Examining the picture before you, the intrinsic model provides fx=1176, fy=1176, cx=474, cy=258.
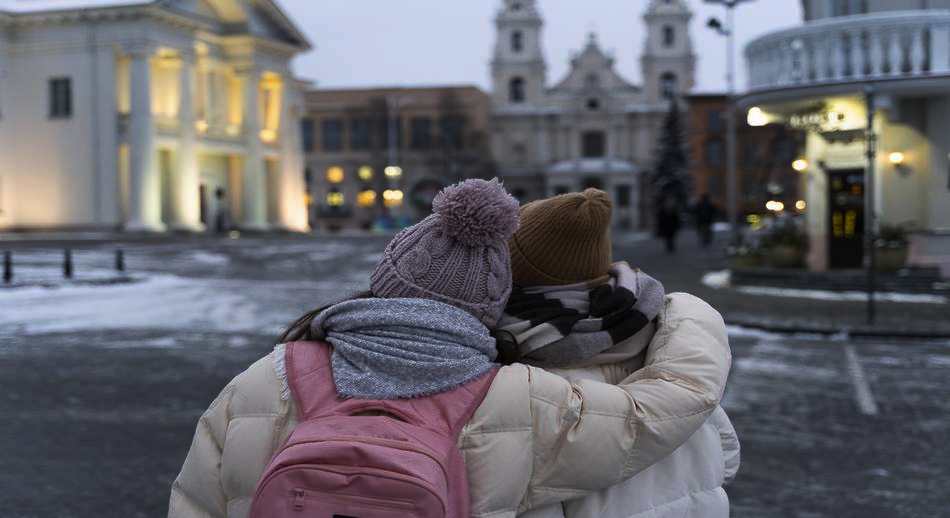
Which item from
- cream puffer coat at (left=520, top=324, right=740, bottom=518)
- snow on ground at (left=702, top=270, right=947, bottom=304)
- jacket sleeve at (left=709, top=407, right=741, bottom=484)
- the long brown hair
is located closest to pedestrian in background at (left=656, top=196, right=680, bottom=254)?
snow on ground at (left=702, top=270, right=947, bottom=304)

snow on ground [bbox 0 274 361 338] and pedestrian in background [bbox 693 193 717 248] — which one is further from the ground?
pedestrian in background [bbox 693 193 717 248]

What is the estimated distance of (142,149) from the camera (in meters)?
56.7

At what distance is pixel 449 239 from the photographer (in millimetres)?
2648

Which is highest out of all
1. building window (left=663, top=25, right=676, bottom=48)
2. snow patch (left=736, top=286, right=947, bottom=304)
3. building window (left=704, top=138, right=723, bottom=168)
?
building window (left=663, top=25, right=676, bottom=48)

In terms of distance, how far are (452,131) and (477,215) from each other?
107 metres

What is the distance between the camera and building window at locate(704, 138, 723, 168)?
329 ft

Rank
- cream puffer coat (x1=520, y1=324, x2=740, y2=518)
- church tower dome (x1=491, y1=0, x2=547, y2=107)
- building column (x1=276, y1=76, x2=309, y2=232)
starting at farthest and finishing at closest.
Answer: church tower dome (x1=491, y1=0, x2=547, y2=107), building column (x1=276, y1=76, x2=309, y2=232), cream puffer coat (x1=520, y1=324, x2=740, y2=518)

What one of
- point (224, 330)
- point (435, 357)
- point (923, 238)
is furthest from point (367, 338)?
point (923, 238)

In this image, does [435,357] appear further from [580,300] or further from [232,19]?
[232,19]

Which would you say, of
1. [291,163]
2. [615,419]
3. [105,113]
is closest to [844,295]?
[615,419]

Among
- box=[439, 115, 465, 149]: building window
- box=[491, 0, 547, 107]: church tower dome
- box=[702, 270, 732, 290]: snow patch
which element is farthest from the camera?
box=[491, 0, 547, 107]: church tower dome

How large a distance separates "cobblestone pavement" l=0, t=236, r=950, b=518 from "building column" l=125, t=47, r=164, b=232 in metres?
35.7

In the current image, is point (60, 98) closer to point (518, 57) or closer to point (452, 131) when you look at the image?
point (452, 131)

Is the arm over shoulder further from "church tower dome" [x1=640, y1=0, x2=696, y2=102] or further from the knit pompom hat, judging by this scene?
"church tower dome" [x1=640, y1=0, x2=696, y2=102]
